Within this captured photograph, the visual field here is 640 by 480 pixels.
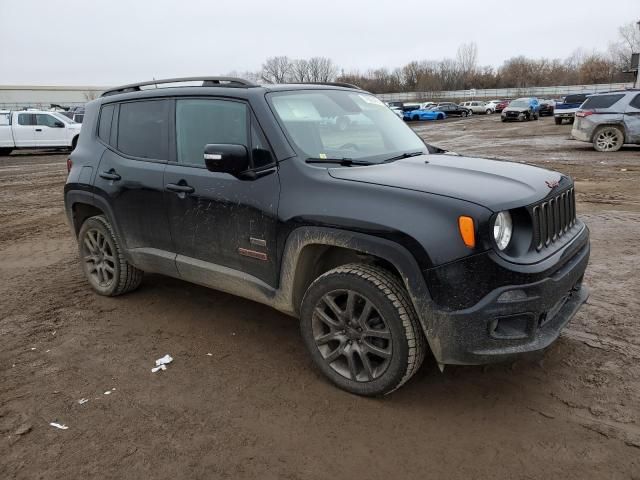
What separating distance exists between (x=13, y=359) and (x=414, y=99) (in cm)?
Answer: 8957

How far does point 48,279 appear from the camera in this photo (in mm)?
5500

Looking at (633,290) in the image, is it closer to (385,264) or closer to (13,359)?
(385,264)

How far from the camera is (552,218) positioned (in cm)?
306

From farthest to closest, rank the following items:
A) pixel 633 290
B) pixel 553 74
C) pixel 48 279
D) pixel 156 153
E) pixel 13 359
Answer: pixel 553 74
pixel 48 279
pixel 633 290
pixel 156 153
pixel 13 359

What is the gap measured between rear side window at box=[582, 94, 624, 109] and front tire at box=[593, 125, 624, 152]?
70cm

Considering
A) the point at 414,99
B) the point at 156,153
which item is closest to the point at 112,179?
the point at 156,153

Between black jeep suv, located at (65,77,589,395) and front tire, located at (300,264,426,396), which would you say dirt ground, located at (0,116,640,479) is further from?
black jeep suv, located at (65,77,589,395)

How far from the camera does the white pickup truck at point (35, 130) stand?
67.4ft

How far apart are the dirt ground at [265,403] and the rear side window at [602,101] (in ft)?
38.5

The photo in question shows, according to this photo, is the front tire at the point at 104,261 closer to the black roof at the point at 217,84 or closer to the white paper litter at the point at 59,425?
the black roof at the point at 217,84

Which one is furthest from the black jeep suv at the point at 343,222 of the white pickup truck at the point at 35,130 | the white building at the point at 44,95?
the white building at the point at 44,95

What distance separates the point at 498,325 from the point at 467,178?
88 centimetres

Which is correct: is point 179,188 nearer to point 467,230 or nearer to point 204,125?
point 204,125

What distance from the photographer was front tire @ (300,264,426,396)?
2.82 meters
